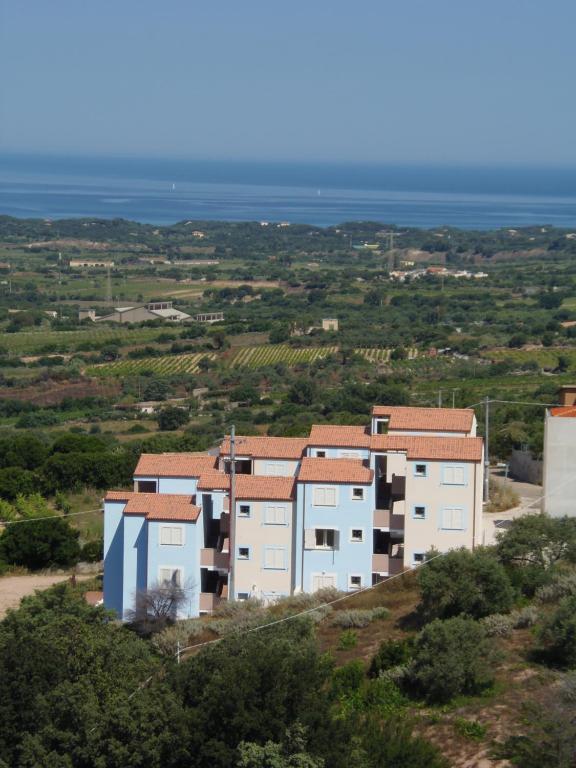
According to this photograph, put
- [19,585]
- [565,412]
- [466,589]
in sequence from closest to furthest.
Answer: [466,589], [565,412], [19,585]

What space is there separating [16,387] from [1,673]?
135ft

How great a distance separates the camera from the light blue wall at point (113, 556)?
59.7 feet

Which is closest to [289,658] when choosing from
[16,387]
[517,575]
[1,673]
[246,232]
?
[1,673]

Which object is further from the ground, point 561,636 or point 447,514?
point 447,514

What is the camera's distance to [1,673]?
13.4 m

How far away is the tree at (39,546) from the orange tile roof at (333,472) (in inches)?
206

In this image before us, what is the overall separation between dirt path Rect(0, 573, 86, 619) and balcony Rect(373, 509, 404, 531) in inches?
195

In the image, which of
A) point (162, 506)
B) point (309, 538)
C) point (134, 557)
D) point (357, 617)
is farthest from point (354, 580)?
point (134, 557)

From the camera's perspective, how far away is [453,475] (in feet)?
58.3

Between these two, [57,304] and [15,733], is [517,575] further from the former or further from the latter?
[57,304]

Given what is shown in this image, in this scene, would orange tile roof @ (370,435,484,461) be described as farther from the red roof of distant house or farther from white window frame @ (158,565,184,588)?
white window frame @ (158,565,184,588)

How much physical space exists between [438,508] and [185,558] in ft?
10.5

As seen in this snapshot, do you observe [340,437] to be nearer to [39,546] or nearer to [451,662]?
[39,546]

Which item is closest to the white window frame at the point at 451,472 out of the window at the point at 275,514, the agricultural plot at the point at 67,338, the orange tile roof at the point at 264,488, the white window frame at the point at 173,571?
the orange tile roof at the point at 264,488
